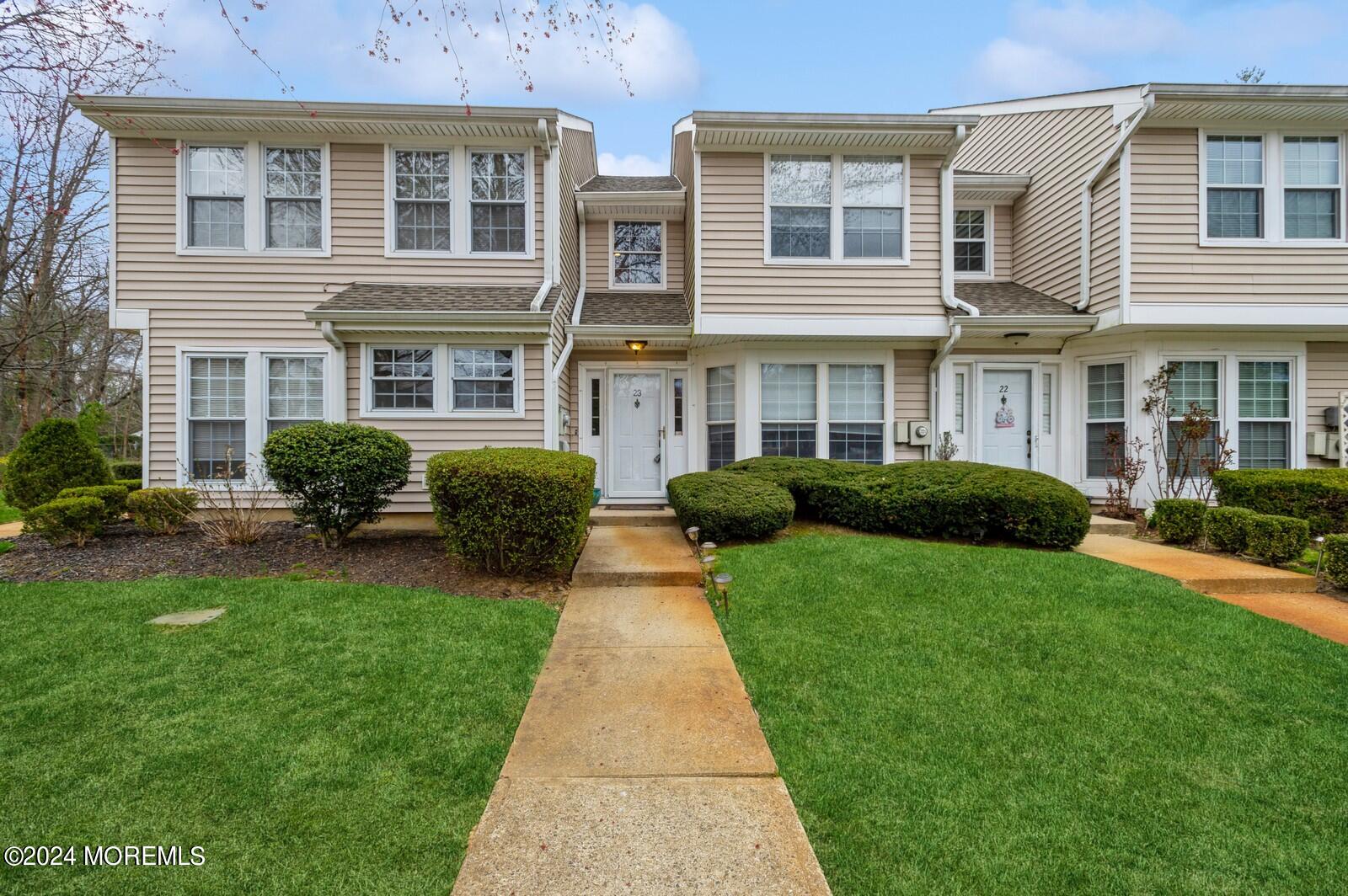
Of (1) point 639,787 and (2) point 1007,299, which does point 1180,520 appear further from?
(1) point 639,787

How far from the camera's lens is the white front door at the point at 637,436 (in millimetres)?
8977

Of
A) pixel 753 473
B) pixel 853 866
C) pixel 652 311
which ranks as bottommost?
pixel 853 866

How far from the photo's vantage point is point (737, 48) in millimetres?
5590

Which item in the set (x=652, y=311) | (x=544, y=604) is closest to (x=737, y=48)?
(x=652, y=311)

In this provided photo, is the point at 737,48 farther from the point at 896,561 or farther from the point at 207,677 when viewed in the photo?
the point at 207,677

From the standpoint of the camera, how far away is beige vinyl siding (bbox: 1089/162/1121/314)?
25.3 feet

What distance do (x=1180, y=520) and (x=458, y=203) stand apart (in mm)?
9865

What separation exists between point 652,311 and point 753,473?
10.5 feet

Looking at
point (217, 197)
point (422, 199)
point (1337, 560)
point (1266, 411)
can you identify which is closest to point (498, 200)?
point (422, 199)

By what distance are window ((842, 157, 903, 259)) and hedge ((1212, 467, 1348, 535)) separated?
494cm

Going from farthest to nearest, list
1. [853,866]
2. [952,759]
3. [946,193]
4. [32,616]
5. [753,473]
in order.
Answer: [946,193] → [753,473] → [32,616] → [952,759] → [853,866]

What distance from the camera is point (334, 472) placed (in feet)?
18.2

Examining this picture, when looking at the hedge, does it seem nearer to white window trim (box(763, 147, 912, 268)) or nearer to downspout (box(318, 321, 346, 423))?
white window trim (box(763, 147, 912, 268))

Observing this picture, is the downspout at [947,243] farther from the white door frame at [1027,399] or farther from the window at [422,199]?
the window at [422,199]
